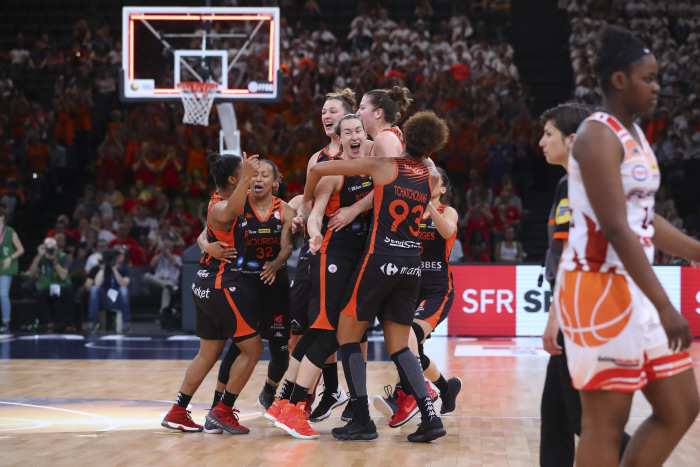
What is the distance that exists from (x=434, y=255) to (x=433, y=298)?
1.08ft

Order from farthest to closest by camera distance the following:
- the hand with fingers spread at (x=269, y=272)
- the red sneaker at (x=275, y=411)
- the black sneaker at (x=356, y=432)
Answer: the hand with fingers spread at (x=269, y=272) → the red sneaker at (x=275, y=411) → the black sneaker at (x=356, y=432)

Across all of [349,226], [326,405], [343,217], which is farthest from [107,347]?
[343,217]

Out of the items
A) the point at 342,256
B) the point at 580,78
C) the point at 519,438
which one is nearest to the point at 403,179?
the point at 342,256

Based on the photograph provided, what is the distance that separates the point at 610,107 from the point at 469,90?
1406cm

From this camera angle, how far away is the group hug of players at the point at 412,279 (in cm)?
280

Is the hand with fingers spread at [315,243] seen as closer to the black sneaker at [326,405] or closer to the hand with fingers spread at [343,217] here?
the hand with fingers spread at [343,217]

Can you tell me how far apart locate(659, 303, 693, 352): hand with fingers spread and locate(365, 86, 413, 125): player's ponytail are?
3.24m

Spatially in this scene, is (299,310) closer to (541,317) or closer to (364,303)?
(364,303)

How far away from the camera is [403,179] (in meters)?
5.23

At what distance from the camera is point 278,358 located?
20.1 feet

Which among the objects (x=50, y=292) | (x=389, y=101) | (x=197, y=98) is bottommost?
(x=50, y=292)

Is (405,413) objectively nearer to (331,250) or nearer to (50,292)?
(331,250)

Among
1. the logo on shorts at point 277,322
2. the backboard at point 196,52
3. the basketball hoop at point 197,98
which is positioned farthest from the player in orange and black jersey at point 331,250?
the basketball hoop at point 197,98

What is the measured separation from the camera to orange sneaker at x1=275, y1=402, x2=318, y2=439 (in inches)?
212
